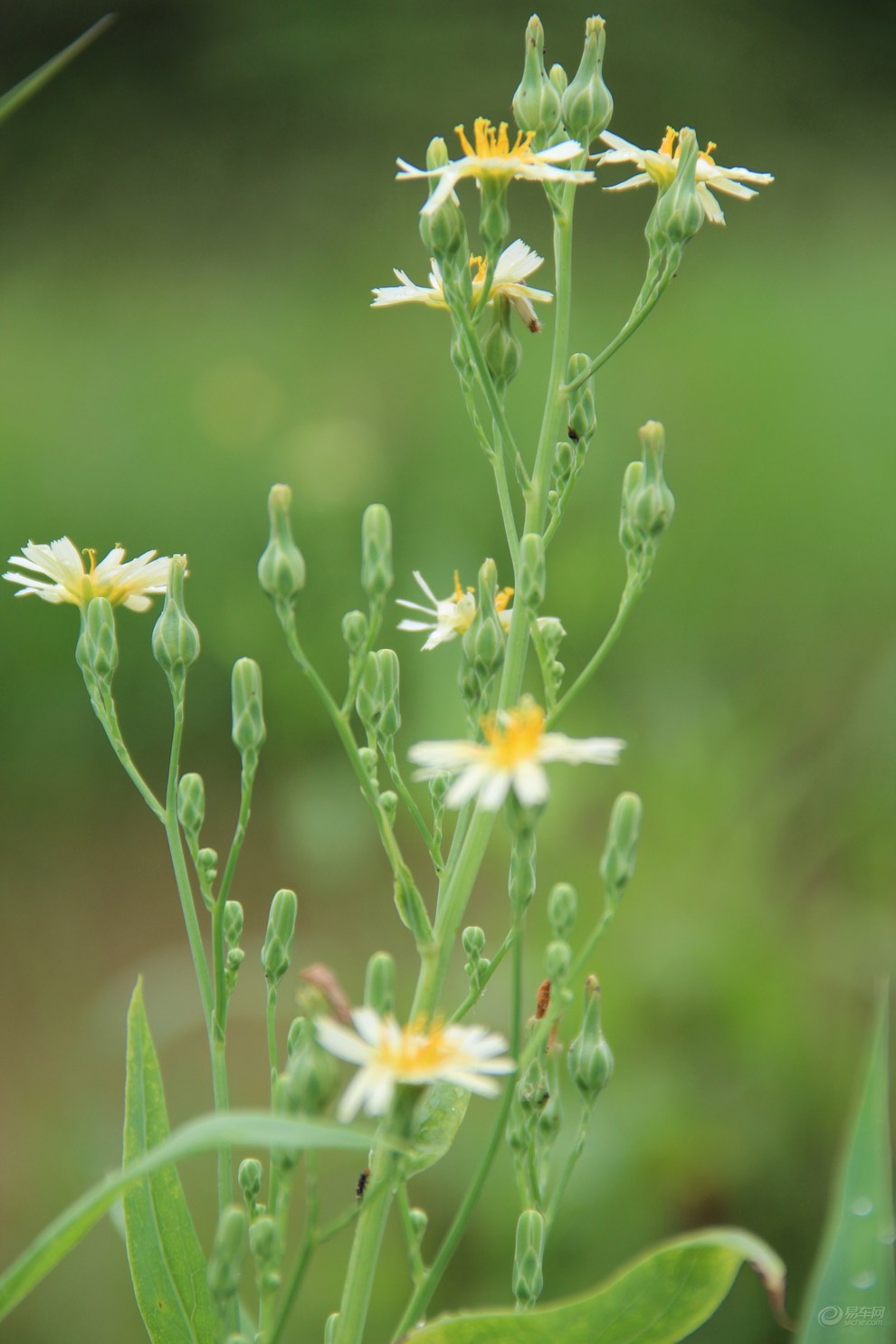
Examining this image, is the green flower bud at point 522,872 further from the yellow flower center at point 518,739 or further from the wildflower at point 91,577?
the wildflower at point 91,577

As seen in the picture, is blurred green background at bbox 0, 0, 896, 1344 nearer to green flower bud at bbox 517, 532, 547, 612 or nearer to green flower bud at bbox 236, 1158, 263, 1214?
green flower bud at bbox 236, 1158, 263, 1214

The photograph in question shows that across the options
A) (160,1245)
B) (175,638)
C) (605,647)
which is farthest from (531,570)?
(160,1245)

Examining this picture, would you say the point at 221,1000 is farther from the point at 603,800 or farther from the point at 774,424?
the point at 774,424

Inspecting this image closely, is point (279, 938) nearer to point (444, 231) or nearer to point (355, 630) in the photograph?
point (355, 630)

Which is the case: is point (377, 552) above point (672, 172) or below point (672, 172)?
below

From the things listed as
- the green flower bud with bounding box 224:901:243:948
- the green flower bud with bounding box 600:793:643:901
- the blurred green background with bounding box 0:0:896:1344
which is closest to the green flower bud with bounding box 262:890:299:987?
the green flower bud with bounding box 224:901:243:948

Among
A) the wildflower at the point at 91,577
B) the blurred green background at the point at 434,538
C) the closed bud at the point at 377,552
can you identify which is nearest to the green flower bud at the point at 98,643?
the wildflower at the point at 91,577
